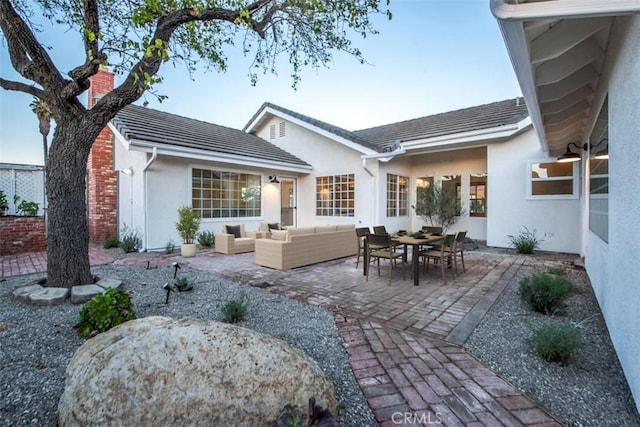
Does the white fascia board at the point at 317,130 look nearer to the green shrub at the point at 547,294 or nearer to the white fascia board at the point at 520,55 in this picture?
the white fascia board at the point at 520,55

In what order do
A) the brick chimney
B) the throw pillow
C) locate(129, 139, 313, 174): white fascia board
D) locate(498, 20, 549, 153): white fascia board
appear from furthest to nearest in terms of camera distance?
the brick chimney → the throw pillow → locate(129, 139, 313, 174): white fascia board → locate(498, 20, 549, 153): white fascia board

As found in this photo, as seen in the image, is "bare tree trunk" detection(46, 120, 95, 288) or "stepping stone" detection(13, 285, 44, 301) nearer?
"stepping stone" detection(13, 285, 44, 301)

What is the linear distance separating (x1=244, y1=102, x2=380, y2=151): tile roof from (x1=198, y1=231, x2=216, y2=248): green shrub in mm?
5558

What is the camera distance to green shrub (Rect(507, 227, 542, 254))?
27.3ft

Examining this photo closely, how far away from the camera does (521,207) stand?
29.1ft

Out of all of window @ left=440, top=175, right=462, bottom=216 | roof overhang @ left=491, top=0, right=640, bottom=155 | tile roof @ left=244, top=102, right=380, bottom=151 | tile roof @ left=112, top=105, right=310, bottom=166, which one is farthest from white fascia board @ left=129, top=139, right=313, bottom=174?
roof overhang @ left=491, top=0, right=640, bottom=155

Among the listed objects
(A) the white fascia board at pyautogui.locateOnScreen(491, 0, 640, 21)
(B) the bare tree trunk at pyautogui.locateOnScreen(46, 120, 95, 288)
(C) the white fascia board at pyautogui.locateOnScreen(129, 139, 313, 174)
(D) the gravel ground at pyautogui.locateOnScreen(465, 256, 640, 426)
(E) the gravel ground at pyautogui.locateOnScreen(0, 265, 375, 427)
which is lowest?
(D) the gravel ground at pyautogui.locateOnScreen(465, 256, 640, 426)

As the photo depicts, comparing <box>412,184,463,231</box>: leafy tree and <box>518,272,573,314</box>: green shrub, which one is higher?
<box>412,184,463,231</box>: leafy tree

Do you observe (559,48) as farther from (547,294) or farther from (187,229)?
(187,229)

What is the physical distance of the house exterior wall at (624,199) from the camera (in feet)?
7.02

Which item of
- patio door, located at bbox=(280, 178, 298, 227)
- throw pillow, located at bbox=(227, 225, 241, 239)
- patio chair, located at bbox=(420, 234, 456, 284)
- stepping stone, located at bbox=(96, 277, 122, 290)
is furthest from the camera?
patio door, located at bbox=(280, 178, 298, 227)

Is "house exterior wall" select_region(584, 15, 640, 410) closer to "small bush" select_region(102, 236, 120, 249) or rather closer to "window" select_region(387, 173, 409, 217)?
"window" select_region(387, 173, 409, 217)

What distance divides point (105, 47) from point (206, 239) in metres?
6.06

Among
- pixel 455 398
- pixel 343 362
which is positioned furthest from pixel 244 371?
pixel 455 398
